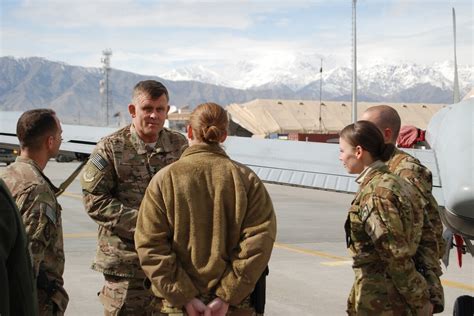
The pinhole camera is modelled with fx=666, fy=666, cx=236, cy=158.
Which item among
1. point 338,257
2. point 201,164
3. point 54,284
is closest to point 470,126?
point 201,164

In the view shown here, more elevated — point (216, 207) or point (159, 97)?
point (159, 97)

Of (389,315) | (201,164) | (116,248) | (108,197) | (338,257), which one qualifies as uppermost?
(201,164)

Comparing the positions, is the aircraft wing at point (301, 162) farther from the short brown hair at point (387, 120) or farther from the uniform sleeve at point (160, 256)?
the uniform sleeve at point (160, 256)

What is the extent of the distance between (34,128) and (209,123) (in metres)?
1.17

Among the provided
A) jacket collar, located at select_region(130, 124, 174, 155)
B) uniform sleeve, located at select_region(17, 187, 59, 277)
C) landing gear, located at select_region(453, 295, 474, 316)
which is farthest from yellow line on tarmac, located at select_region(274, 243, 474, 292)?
uniform sleeve, located at select_region(17, 187, 59, 277)

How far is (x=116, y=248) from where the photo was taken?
14.8 ft

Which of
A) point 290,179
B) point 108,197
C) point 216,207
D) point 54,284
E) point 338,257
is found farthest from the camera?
point 338,257

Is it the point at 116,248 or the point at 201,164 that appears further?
the point at 116,248

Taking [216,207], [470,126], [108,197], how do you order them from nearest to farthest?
[216,207], [108,197], [470,126]

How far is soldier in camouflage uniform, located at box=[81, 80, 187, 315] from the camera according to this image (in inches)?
176

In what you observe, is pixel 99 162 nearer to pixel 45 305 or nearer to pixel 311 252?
pixel 45 305

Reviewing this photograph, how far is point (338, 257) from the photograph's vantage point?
11.7 m

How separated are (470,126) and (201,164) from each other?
10.2 ft

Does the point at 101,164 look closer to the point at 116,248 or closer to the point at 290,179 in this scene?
the point at 116,248
